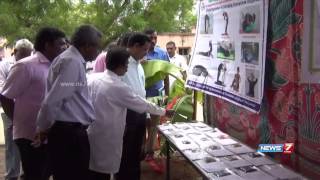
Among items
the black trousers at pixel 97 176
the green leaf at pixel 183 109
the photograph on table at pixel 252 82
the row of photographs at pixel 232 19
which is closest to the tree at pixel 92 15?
the green leaf at pixel 183 109

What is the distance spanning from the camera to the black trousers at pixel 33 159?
3.93 m

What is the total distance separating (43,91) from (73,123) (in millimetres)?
740

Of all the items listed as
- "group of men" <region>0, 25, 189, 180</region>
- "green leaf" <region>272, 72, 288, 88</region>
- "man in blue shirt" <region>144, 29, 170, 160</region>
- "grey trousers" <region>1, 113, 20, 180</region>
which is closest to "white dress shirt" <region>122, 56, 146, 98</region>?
"group of men" <region>0, 25, 189, 180</region>

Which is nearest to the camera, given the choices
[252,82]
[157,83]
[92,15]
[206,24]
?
[252,82]

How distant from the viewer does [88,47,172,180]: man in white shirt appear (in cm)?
387

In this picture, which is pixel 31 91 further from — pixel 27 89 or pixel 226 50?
pixel 226 50

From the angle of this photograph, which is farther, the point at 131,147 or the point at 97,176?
the point at 131,147

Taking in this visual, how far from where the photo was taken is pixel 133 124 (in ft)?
14.4

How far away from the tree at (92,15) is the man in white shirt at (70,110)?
865 cm

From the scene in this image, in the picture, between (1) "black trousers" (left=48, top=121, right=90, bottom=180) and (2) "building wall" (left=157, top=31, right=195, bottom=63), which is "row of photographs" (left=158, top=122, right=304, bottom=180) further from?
(2) "building wall" (left=157, top=31, right=195, bottom=63)

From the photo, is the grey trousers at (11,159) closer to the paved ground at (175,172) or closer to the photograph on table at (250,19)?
the paved ground at (175,172)

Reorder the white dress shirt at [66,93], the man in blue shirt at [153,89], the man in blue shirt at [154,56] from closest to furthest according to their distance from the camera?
the white dress shirt at [66,93] < the man in blue shirt at [153,89] < the man in blue shirt at [154,56]

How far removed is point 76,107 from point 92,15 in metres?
11.5

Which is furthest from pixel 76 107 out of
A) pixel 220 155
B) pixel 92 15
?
pixel 92 15
